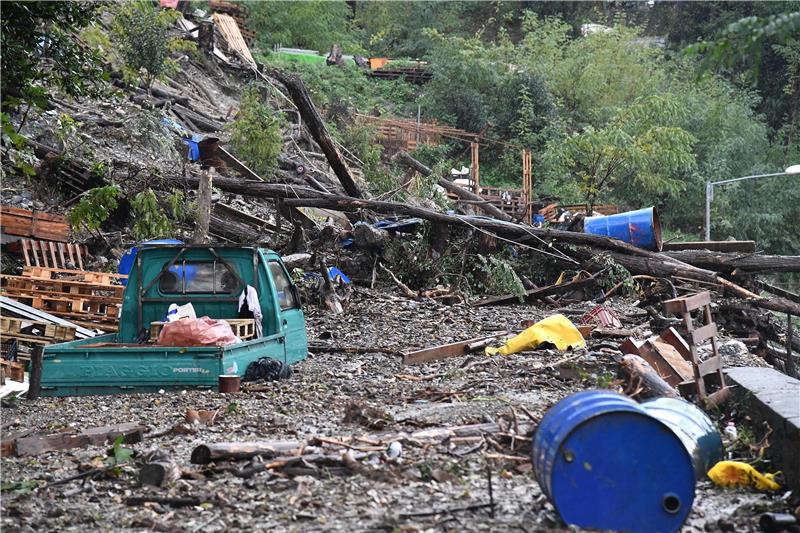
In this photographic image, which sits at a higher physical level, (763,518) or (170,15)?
(170,15)

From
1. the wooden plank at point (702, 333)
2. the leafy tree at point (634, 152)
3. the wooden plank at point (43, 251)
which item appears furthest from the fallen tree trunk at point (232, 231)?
the leafy tree at point (634, 152)

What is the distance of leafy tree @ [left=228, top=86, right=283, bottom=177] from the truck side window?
11.7m

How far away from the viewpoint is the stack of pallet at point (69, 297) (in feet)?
45.4

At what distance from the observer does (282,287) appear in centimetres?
A: 1114

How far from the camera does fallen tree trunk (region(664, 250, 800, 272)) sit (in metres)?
16.6

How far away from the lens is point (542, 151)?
41.4 meters

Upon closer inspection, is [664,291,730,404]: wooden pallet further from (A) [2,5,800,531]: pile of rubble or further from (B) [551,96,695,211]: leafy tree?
(B) [551,96,695,211]: leafy tree

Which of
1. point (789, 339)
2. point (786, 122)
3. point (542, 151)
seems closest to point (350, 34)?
point (542, 151)

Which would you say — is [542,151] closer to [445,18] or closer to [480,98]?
[480,98]

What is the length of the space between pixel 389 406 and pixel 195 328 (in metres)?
2.24

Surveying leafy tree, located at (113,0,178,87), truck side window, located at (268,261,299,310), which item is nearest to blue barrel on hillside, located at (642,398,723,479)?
truck side window, located at (268,261,299,310)

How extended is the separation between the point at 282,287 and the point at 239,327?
1039mm

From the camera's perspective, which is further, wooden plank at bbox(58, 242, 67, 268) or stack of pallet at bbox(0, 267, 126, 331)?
wooden plank at bbox(58, 242, 67, 268)

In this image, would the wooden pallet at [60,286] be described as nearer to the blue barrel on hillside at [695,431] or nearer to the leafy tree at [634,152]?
the blue barrel on hillside at [695,431]
